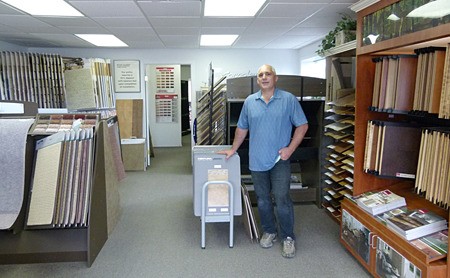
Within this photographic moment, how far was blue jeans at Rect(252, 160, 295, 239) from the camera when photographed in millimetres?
2697

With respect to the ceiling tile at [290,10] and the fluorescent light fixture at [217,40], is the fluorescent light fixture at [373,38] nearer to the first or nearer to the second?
the ceiling tile at [290,10]

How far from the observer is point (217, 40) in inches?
229

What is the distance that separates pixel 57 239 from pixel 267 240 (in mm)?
1622

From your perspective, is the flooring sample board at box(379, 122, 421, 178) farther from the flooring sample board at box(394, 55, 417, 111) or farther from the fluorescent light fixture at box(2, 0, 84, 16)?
the fluorescent light fixture at box(2, 0, 84, 16)

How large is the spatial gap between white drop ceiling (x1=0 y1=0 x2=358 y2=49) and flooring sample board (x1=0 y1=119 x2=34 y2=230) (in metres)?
1.44

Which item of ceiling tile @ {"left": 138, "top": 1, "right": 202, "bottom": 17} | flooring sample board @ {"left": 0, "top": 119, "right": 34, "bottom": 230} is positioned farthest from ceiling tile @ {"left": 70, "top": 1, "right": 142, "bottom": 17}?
flooring sample board @ {"left": 0, "top": 119, "right": 34, "bottom": 230}

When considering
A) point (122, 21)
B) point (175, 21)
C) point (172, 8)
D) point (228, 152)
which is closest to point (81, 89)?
point (122, 21)

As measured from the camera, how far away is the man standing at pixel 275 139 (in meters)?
2.65

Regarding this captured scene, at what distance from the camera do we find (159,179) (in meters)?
5.15

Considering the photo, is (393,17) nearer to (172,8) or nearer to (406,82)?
(406,82)

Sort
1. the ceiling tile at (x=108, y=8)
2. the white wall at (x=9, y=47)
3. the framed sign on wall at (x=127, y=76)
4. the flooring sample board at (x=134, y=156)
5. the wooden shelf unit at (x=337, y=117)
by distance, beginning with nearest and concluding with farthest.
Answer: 1. the wooden shelf unit at (x=337, y=117)
2. the ceiling tile at (x=108, y=8)
3. the white wall at (x=9, y=47)
4. the flooring sample board at (x=134, y=156)
5. the framed sign on wall at (x=127, y=76)

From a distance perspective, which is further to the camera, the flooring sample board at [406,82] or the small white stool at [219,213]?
the small white stool at [219,213]

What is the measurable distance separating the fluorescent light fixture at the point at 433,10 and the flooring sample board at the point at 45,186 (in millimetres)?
2528

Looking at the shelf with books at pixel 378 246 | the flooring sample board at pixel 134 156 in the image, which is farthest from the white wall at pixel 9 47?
the shelf with books at pixel 378 246
